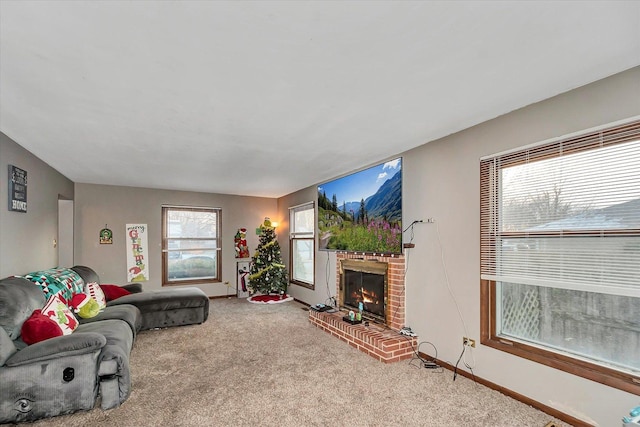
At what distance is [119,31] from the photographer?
1572 millimetres

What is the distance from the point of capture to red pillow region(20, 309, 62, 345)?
8.50 ft

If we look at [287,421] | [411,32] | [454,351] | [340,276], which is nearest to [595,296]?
[454,351]

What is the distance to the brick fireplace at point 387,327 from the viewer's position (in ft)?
11.3

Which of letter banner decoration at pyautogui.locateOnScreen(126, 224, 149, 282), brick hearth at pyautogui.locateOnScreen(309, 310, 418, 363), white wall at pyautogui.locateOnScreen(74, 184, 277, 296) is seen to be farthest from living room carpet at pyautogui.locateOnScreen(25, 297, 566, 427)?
white wall at pyautogui.locateOnScreen(74, 184, 277, 296)

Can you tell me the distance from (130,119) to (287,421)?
274 cm

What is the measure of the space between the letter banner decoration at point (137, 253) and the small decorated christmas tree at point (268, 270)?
2085 millimetres

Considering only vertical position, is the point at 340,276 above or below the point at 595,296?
below

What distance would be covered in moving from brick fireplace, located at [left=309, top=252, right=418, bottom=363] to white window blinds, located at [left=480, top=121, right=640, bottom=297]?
1170 mm

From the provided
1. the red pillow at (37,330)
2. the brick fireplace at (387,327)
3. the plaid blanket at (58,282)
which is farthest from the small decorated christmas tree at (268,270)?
the red pillow at (37,330)

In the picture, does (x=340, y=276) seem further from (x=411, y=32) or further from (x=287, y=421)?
(x=411, y=32)

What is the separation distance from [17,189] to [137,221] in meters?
2.95

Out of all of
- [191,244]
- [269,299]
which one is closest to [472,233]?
[269,299]

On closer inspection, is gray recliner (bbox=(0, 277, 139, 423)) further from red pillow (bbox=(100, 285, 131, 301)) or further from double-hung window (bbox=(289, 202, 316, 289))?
double-hung window (bbox=(289, 202, 316, 289))

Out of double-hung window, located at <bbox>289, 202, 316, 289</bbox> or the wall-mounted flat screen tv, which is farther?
double-hung window, located at <bbox>289, 202, 316, 289</bbox>
